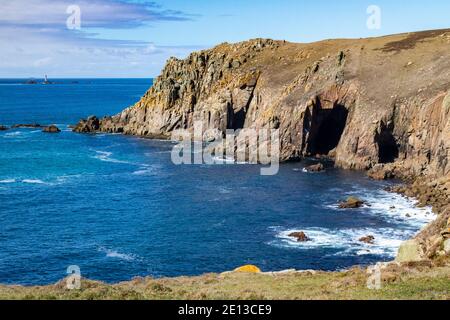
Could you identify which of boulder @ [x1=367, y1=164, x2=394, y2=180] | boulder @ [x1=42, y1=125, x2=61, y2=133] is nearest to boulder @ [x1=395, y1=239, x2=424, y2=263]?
boulder @ [x1=367, y1=164, x2=394, y2=180]

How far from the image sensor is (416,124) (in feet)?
348

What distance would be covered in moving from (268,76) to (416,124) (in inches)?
2136

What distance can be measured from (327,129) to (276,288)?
3887 inches

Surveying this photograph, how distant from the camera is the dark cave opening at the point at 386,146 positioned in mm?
111875

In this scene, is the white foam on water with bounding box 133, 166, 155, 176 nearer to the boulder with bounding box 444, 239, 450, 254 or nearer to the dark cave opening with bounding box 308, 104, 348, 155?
the dark cave opening with bounding box 308, 104, 348, 155

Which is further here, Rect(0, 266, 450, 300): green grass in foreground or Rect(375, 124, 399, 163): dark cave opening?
Rect(375, 124, 399, 163): dark cave opening

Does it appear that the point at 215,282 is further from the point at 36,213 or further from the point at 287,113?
the point at 287,113

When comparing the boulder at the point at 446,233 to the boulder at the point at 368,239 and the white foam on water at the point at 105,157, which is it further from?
the white foam on water at the point at 105,157

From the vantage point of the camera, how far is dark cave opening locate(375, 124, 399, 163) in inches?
4405

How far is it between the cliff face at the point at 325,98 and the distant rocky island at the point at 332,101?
0.24m

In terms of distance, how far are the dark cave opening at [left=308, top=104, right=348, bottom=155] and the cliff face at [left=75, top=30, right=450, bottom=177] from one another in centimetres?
25

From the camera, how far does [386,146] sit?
115 meters

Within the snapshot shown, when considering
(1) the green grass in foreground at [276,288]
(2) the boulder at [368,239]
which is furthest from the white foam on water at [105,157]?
(1) the green grass in foreground at [276,288]
